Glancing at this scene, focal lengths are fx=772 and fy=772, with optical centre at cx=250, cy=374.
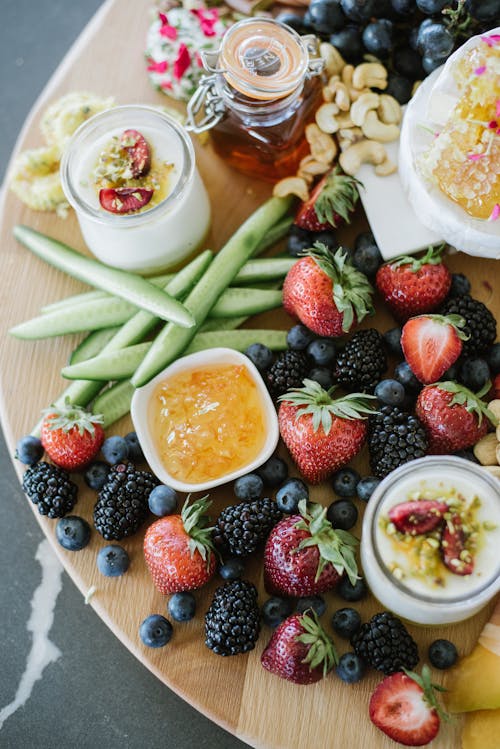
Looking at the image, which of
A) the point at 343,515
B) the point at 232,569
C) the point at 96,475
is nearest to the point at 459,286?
the point at 343,515

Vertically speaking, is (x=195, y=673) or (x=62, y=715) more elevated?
(x=195, y=673)

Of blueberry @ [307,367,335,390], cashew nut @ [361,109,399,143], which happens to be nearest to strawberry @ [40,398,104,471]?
blueberry @ [307,367,335,390]

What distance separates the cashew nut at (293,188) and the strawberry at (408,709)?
1.09 m

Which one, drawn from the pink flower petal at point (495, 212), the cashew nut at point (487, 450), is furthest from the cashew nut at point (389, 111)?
the cashew nut at point (487, 450)

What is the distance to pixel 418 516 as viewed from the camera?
1.45 metres

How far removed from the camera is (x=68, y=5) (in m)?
2.61

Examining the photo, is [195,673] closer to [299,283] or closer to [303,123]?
[299,283]

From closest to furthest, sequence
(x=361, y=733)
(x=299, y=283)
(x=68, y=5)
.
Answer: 1. (x=361, y=733)
2. (x=299, y=283)
3. (x=68, y=5)

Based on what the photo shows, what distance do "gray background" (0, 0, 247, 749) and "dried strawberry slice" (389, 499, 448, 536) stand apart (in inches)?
33.7

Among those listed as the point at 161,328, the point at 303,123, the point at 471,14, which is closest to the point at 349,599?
the point at 161,328

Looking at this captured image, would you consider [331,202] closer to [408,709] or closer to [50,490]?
[50,490]

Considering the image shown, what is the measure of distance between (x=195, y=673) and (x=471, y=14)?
157 cm

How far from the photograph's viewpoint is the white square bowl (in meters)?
1.66

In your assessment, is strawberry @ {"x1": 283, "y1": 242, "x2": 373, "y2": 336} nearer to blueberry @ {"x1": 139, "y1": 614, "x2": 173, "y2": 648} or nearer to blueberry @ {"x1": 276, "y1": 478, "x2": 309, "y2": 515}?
blueberry @ {"x1": 276, "y1": 478, "x2": 309, "y2": 515}
